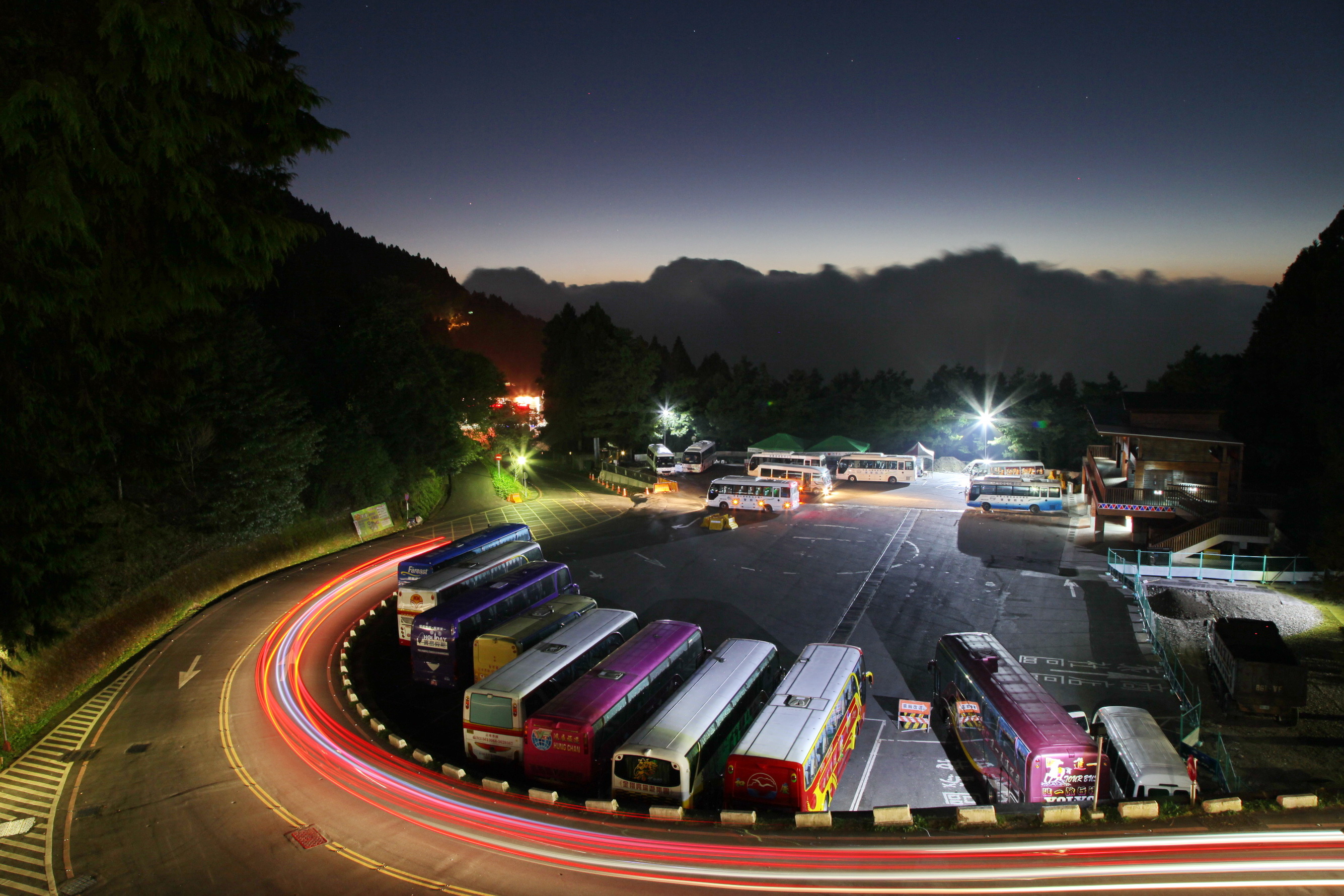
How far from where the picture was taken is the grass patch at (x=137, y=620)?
49.2 feet

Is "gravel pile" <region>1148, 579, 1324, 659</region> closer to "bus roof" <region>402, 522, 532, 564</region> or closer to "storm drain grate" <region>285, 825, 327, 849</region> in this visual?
"storm drain grate" <region>285, 825, 327, 849</region>

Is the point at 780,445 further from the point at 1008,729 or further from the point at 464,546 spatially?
the point at 1008,729

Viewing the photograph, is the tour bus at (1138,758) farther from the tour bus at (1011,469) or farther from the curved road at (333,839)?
the tour bus at (1011,469)

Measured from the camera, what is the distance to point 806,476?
4019 cm

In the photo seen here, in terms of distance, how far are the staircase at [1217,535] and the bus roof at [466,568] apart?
22.6 m

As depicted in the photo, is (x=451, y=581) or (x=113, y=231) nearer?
(x=113, y=231)

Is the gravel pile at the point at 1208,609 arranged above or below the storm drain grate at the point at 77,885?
above

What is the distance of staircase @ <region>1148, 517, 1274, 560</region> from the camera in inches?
911

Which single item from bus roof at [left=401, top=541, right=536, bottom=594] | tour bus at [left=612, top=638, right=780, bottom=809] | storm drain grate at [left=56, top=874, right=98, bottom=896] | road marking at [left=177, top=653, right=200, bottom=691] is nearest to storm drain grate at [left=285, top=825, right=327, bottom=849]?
storm drain grate at [left=56, top=874, right=98, bottom=896]

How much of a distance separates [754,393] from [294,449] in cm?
4104

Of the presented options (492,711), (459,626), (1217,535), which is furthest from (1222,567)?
(459,626)

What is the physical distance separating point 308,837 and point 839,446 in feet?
137

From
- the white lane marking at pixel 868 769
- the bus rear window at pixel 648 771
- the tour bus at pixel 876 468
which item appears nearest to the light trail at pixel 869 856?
the bus rear window at pixel 648 771

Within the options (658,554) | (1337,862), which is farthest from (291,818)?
(658,554)
